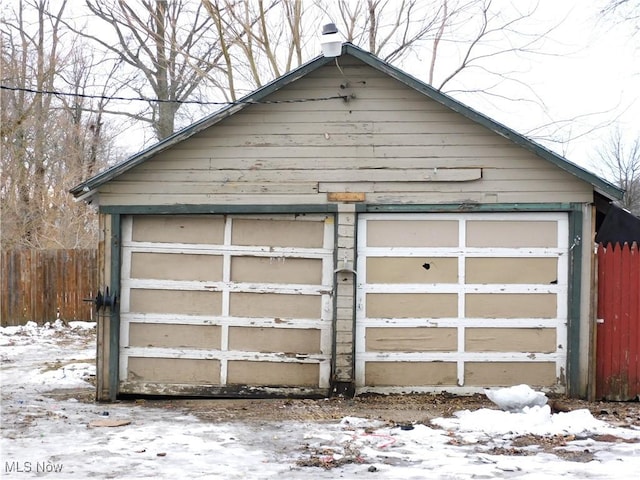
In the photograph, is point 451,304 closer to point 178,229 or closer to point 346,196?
point 346,196

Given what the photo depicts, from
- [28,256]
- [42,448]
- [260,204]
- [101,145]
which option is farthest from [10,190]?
[42,448]

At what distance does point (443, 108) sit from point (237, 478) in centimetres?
509

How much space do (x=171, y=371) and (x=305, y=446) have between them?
291 centimetres

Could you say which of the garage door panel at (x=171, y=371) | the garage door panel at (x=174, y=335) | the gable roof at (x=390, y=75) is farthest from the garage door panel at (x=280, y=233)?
the garage door panel at (x=171, y=371)

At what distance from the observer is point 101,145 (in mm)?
27125

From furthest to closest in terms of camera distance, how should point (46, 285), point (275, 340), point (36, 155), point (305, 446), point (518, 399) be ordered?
1. point (36, 155)
2. point (46, 285)
3. point (275, 340)
4. point (518, 399)
5. point (305, 446)

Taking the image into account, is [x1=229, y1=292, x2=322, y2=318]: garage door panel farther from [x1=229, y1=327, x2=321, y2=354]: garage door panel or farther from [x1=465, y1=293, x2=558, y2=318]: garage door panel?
[x1=465, y1=293, x2=558, y2=318]: garage door panel

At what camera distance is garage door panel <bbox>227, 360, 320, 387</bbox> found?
8594mm

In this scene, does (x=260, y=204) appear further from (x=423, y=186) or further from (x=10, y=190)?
(x=10, y=190)

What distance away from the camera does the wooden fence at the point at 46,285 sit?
656 inches

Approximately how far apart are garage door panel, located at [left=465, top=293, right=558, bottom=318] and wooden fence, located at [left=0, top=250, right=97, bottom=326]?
11.2m

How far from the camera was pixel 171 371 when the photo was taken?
8656 millimetres

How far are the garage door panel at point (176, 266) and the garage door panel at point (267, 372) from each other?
1.12 meters

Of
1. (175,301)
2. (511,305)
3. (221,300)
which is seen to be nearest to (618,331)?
(511,305)
